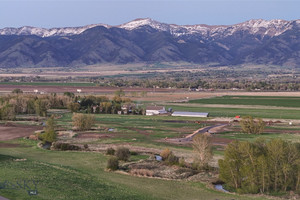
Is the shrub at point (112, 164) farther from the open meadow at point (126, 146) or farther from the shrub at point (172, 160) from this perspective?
the shrub at point (172, 160)

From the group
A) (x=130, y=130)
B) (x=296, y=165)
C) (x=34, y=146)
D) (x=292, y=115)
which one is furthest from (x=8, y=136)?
(x=292, y=115)

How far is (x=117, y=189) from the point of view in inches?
1646

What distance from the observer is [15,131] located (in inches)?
3351

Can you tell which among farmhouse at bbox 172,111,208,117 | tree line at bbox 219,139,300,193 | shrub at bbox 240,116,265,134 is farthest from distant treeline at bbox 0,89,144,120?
tree line at bbox 219,139,300,193

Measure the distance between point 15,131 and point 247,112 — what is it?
5606cm

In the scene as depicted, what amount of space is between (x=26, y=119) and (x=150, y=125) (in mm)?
30583

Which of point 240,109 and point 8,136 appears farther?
point 240,109

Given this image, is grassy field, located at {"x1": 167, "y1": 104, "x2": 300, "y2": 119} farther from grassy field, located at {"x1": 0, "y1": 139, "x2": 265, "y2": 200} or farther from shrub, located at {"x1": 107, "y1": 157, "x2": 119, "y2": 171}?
shrub, located at {"x1": 107, "y1": 157, "x2": 119, "y2": 171}

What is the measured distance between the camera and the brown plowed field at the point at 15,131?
79.5m

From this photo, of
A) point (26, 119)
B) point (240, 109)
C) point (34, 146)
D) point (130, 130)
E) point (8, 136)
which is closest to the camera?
point (34, 146)

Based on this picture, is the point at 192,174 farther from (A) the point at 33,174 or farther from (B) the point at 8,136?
(B) the point at 8,136

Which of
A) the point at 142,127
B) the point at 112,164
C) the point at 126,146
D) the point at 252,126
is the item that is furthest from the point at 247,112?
the point at 112,164

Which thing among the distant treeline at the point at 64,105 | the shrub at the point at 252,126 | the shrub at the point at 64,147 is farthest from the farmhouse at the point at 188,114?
the shrub at the point at 64,147

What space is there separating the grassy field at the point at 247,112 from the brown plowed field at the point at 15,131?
42260mm
